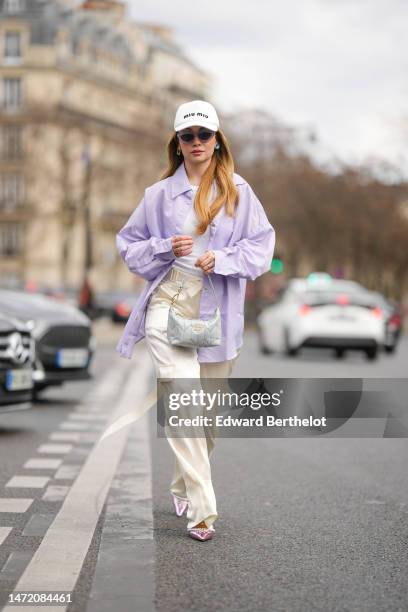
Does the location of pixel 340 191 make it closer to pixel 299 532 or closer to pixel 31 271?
pixel 31 271

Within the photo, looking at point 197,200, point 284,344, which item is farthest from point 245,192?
point 284,344

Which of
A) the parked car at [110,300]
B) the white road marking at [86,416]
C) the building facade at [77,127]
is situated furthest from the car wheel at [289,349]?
the parked car at [110,300]

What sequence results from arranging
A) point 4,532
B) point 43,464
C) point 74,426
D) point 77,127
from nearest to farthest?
1. point 4,532
2. point 43,464
3. point 74,426
4. point 77,127

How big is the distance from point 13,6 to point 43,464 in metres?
95.0

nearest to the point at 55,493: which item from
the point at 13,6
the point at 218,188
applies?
the point at 218,188

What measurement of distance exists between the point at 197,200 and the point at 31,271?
89245 millimetres

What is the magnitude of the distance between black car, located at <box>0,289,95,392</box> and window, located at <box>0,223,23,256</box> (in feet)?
263

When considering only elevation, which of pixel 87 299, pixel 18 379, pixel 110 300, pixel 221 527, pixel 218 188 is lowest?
pixel 221 527

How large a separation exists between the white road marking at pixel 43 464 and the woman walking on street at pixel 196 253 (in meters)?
3.07

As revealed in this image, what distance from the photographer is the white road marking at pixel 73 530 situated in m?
5.83

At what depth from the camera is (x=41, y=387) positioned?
16.7 meters

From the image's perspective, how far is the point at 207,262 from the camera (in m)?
6.79

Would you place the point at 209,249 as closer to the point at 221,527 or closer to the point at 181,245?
the point at 181,245

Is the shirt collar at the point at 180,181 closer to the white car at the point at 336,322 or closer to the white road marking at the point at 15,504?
the white road marking at the point at 15,504
